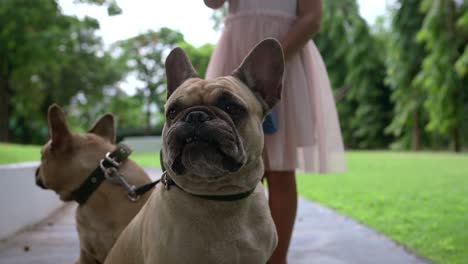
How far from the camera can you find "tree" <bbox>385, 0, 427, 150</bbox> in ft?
78.3

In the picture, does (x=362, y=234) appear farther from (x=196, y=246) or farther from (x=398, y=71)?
(x=398, y=71)

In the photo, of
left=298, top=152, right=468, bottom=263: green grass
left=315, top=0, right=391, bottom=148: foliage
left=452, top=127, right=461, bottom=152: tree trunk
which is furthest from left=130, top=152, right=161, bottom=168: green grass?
left=315, top=0, right=391, bottom=148: foliage

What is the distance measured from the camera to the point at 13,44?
15.5m

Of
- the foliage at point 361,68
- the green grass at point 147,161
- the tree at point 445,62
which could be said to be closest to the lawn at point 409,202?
the green grass at point 147,161

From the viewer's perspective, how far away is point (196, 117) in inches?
69.4

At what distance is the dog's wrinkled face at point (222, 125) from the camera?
1766 mm

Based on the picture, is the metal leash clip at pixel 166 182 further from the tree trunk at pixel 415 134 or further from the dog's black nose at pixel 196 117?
the tree trunk at pixel 415 134

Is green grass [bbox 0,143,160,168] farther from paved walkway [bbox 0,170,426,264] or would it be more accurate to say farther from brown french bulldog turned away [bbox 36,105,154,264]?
brown french bulldog turned away [bbox 36,105,154,264]

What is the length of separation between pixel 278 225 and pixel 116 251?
1.00m

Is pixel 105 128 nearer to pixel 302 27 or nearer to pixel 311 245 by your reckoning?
pixel 302 27

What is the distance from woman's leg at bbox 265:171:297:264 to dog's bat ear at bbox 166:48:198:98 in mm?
961

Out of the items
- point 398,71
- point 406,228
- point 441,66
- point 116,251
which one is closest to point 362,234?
point 406,228

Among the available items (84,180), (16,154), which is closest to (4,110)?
(16,154)

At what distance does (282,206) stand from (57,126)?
1.35 meters
